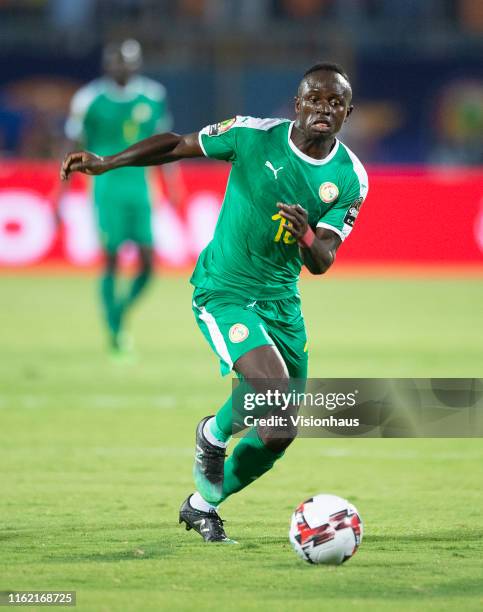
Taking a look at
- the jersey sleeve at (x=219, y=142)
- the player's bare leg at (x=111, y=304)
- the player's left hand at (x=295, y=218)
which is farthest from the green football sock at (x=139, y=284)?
the player's left hand at (x=295, y=218)

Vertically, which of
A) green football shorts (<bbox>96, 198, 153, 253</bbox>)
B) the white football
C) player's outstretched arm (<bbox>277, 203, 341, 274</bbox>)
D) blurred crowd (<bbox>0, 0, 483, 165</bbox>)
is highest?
blurred crowd (<bbox>0, 0, 483, 165</bbox>)

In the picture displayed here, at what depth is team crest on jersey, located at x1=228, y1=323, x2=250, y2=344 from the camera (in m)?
5.75

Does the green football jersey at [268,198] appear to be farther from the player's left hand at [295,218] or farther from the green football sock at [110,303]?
the green football sock at [110,303]

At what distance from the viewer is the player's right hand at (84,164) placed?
611 cm

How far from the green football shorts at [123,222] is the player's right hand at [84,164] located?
6.02m

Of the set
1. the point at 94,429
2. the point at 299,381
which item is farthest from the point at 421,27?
the point at 299,381

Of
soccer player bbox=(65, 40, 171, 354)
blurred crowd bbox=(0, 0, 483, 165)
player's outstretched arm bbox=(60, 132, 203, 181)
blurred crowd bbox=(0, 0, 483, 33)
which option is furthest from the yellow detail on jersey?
blurred crowd bbox=(0, 0, 483, 33)

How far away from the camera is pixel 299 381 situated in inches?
237

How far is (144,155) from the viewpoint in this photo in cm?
614

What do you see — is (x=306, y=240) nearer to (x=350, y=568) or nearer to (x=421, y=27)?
(x=350, y=568)

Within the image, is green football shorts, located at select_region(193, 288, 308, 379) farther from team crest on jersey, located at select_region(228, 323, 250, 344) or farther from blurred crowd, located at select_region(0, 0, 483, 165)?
blurred crowd, located at select_region(0, 0, 483, 165)

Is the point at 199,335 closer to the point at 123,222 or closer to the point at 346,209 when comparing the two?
the point at 123,222

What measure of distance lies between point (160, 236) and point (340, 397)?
13.6m

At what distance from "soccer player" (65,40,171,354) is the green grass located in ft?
2.17
